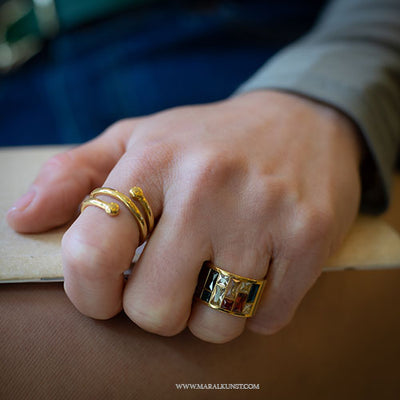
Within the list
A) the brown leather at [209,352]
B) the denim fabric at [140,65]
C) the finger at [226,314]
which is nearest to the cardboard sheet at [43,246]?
the brown leather at [209,352]

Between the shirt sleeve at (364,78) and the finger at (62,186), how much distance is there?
→ 29 cm

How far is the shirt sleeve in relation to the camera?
61 centimetres

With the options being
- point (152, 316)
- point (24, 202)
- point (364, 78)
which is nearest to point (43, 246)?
point (24, 202)

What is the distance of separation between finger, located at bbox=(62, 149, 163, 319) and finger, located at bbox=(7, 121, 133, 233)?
0.08 metres

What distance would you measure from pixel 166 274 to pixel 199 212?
8 centimetres

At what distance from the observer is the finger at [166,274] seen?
1.35 ft

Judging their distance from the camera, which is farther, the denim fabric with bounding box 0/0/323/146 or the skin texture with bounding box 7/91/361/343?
the denim fabric with bounding box 0/0/323/146

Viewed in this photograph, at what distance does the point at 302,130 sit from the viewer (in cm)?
56

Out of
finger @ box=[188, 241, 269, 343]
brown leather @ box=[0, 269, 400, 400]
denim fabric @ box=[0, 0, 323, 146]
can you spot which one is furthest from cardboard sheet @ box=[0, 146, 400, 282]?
denim fabric @ box=[0, 0, 323, 146]

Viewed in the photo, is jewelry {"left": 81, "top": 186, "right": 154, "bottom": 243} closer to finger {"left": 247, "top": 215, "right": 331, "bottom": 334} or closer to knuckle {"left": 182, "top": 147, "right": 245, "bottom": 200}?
knuckle {"left": 182, "top": 147, "right": 245, "bottom": 200}

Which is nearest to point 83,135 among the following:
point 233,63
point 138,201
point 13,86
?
point 13,86

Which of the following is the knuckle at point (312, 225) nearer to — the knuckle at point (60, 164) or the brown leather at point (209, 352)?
the brown leather at point (209, 352)

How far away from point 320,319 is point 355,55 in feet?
1.60

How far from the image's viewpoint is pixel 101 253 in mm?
383
